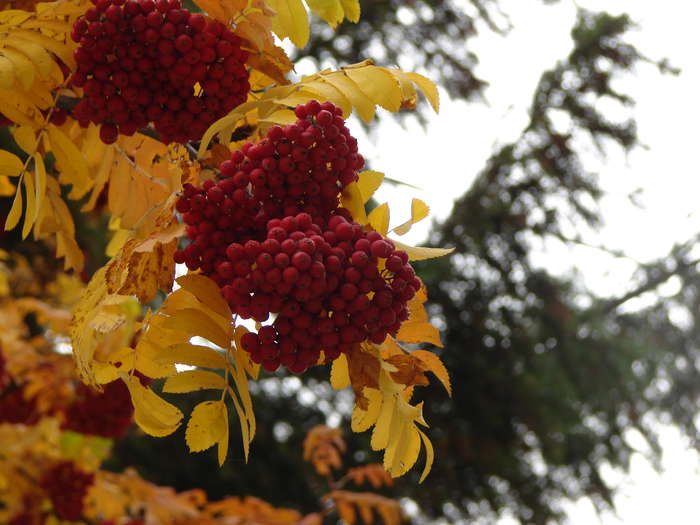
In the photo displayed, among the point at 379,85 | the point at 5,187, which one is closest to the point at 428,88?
the point at 379,85

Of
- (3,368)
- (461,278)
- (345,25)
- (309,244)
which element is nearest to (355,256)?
(309,244)

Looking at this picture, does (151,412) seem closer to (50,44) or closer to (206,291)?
(206,291)

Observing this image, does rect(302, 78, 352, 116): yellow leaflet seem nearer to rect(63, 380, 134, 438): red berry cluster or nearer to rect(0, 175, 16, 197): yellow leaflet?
rect(0, 175, 16, 197): yellow leaflet

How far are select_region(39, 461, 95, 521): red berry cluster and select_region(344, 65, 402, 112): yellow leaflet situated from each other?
2349 mm

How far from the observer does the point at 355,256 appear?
767 millimetres

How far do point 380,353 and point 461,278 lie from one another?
2.53m

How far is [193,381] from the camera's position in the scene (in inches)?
33.2

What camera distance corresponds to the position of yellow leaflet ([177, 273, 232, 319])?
804mm

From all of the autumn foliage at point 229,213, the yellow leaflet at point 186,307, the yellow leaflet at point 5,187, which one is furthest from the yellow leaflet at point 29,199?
the yellow leaflet at point 5,187

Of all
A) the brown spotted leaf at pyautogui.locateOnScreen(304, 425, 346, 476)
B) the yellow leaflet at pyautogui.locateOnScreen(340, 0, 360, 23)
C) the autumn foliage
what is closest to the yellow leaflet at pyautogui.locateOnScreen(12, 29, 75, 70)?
the autumn foliage

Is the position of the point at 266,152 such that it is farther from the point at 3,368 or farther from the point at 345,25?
the point at 345,25

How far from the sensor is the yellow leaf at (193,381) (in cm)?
83

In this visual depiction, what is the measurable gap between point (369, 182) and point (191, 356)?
1.02ft

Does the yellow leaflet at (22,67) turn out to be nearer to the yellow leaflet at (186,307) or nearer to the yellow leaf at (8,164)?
the yellow leaf at (8,164)
